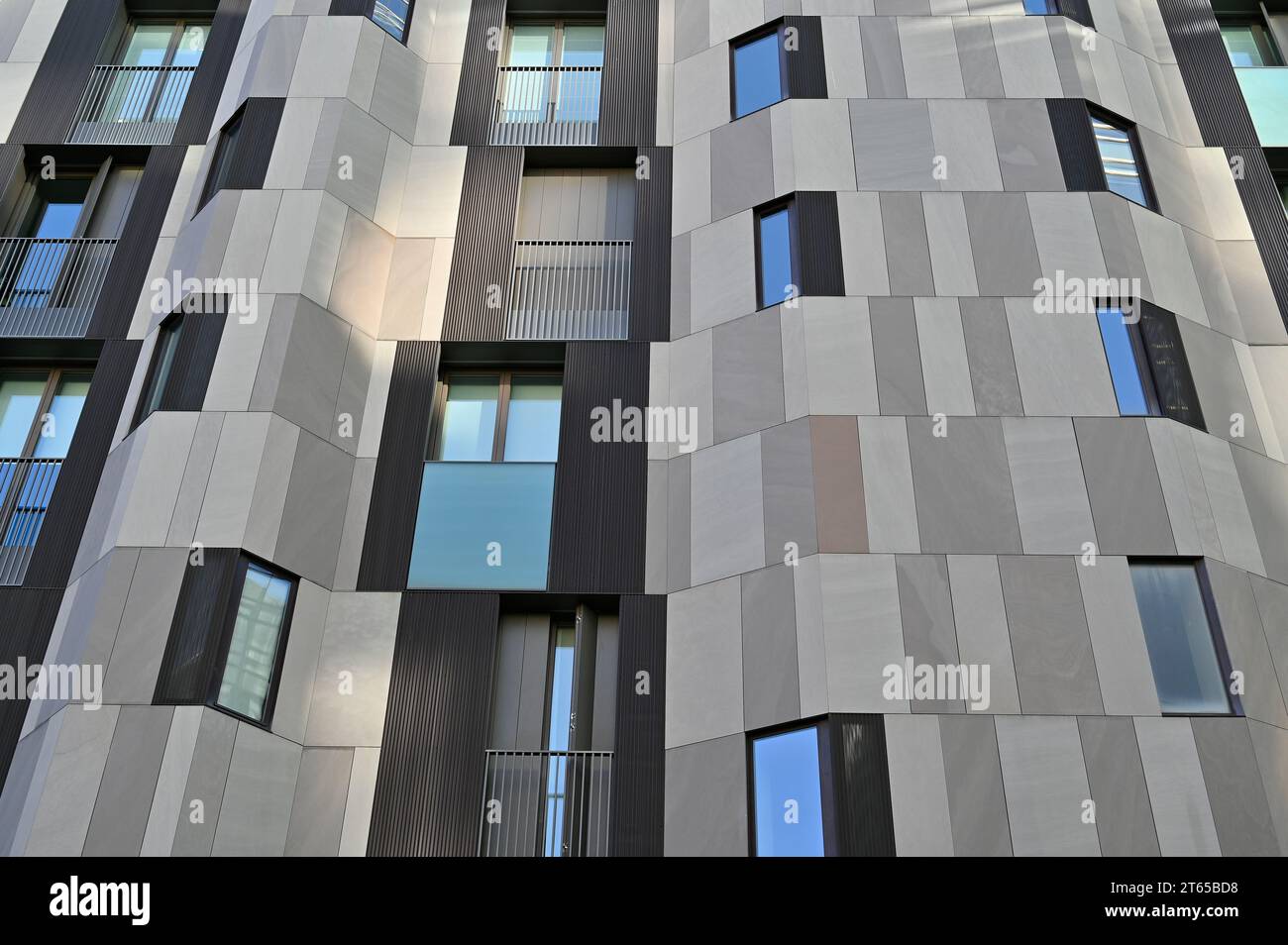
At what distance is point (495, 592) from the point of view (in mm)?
18250

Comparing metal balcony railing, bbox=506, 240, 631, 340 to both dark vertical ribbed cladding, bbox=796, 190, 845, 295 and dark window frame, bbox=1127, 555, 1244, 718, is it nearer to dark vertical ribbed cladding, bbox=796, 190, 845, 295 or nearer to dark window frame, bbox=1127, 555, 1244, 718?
dark vertical ribbed cladding, bbox=796, 190, 845, 295

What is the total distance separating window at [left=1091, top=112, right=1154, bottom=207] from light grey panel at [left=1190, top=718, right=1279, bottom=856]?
374 inches

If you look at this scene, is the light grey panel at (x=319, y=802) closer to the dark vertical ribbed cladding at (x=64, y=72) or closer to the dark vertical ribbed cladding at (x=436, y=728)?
the dark vertical ribbed cladding at (x=436, y=728)

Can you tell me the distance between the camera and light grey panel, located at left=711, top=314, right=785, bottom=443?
730 inches

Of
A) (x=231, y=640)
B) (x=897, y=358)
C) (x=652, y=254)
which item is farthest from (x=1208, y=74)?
(x=231, y=640)

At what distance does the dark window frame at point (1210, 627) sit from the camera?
15.5 m

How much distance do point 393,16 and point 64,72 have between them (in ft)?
24.2

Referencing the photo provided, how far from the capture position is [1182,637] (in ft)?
53.2

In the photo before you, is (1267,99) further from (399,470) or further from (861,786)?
(399,470)

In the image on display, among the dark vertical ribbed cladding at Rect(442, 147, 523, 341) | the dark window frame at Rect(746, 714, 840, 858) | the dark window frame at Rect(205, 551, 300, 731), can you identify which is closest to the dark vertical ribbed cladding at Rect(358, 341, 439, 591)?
the dark vertical ribbed cladding at Rect(442, 147, 523, 341)

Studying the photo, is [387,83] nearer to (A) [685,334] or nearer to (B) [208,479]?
(A) [685,334]
